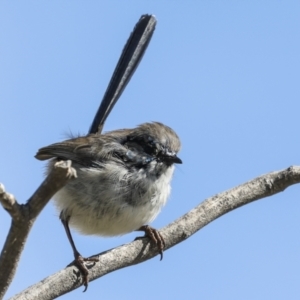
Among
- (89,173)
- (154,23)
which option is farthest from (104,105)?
(89,173)

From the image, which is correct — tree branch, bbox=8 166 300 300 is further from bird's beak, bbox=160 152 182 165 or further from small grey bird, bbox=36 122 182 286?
bird's beak, bbox=160 152 182 165

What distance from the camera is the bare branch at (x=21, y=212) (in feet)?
9.23

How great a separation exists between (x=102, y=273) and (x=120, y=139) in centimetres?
177

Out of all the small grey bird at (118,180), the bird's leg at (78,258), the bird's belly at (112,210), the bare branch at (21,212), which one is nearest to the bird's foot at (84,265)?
the bird's leg at (78,258)

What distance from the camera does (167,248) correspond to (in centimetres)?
485

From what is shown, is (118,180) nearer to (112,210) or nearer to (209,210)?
(112,210)

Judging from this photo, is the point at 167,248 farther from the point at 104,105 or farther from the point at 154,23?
the point at 154,23

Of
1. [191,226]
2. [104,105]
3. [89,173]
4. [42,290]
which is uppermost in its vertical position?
[104,105]

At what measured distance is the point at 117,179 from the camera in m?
5.40

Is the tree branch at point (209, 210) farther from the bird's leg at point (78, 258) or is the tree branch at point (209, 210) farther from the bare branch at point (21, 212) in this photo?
the bare branch at point (21, 212)

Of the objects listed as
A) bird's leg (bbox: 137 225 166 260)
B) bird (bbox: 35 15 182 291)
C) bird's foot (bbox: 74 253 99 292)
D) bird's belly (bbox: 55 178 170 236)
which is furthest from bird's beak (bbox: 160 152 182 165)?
bird's foot (bbox: 74 253 99 292)

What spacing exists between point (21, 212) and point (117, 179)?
2554 millimetres

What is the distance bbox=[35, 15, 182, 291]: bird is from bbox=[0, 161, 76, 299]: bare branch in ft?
6.37

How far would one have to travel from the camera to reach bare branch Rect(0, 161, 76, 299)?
9.23 feet
